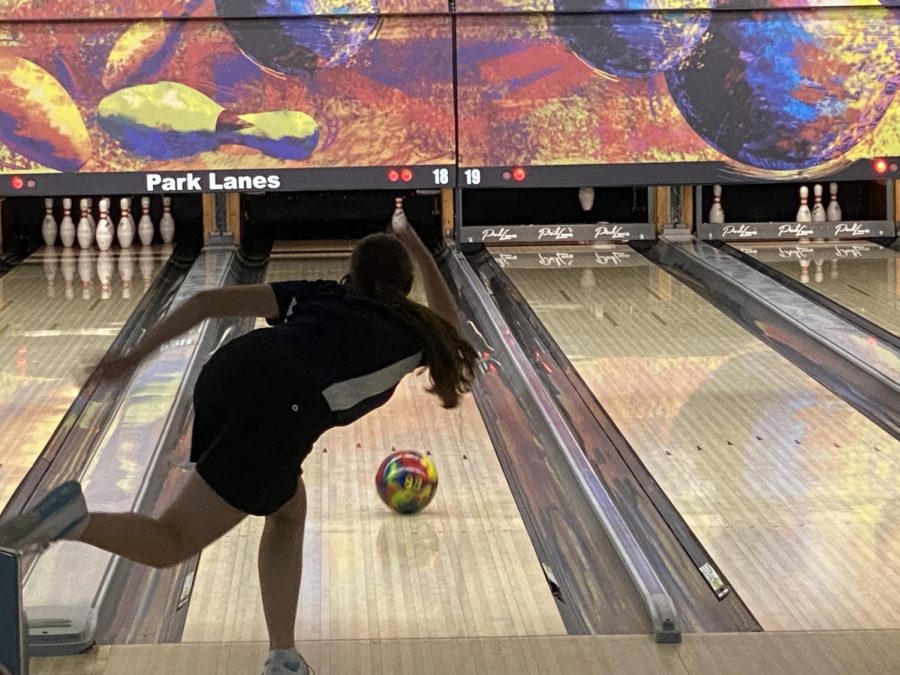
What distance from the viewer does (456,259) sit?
625cm

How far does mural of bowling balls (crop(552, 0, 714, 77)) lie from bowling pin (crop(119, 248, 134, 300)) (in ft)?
9.03

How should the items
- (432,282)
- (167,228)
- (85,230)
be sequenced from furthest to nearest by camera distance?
(167,228), (85,230), (432,282)

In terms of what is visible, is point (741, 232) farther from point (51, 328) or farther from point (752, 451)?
point (51, 328)

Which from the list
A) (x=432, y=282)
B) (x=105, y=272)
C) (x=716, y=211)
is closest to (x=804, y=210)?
(x=716, y=211)

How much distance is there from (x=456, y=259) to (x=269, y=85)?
288cm

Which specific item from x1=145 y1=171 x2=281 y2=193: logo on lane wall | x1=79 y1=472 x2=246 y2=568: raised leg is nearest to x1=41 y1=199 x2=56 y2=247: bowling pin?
x1=145 y1=171 x2=281 y2=193: logo on lane wall

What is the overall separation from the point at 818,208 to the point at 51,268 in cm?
379

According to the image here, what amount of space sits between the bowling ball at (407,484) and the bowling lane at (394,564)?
32 millimetres

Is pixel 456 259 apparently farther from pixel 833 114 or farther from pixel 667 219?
pixel 833 114

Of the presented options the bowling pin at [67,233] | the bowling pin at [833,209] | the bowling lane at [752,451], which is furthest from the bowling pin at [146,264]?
the bowling pin at [833,209]

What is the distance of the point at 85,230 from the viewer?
260 inches

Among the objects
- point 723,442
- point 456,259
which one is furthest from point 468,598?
point 456,259

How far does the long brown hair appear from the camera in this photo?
2.13m

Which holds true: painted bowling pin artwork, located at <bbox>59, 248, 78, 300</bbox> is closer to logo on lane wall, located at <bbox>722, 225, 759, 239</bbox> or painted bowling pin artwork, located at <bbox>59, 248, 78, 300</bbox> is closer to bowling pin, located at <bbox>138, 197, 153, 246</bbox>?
bowling pin, located at <bbox>138, 197, 153, 246</bbox>
